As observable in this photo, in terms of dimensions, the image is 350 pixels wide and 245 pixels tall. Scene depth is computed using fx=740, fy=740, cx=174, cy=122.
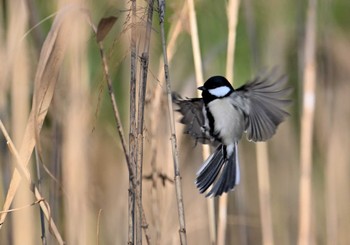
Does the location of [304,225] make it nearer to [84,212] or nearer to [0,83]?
[84,212]

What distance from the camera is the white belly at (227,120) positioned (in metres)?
1.68

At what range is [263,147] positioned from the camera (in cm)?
205

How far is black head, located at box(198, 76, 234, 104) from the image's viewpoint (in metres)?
1.58

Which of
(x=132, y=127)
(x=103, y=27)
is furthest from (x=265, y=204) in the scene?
(x=103, y=27)

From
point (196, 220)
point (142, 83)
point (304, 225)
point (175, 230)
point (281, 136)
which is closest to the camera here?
point (142, 83)

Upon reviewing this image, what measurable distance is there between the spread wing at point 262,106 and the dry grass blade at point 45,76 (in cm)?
45

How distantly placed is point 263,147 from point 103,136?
25.9 inches

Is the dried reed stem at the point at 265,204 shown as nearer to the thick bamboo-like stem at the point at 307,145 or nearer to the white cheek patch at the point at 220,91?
the thick bamboo-like stem at the point at 307,145

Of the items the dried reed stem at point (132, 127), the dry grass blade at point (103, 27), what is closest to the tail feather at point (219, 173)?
the dried reed stem at point (132, 127)

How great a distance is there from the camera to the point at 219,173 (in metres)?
1.67

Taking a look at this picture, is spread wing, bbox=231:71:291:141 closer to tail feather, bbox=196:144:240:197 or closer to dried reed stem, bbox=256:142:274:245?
tail feather, bbox=196:144:240:197

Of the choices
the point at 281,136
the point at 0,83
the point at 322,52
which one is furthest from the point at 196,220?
the point at 0,83

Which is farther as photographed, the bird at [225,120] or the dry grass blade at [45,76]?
the bird at [225,120]

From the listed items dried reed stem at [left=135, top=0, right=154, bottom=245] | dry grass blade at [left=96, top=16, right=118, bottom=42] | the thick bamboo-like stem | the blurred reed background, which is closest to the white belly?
the blurred reed background
